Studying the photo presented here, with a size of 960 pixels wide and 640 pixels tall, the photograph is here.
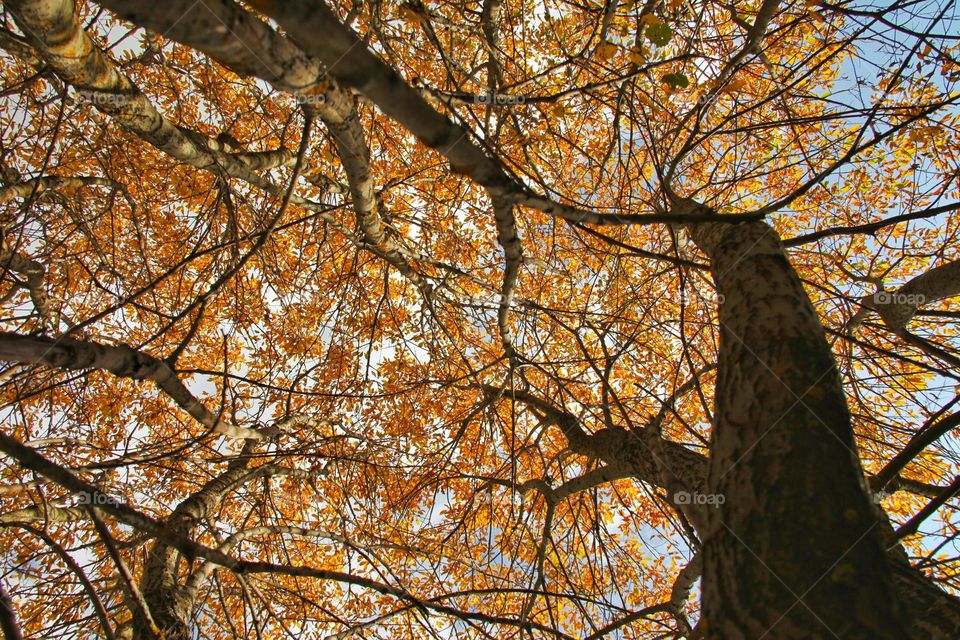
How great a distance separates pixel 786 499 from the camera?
1.19 metres

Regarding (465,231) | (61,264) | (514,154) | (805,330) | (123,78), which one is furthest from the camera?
(465,231)

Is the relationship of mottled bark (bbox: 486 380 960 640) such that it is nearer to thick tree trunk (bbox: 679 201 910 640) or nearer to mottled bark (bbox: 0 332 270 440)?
thick tree trunk (bbox: 679 201 910 640)

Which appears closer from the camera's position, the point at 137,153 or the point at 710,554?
the point at 710,554

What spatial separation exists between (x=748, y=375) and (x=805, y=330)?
247 millimetres

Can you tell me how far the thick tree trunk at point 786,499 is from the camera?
3.33 ft

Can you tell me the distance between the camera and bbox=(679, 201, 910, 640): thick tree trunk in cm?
102

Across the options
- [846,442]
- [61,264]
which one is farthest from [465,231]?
[846,442]

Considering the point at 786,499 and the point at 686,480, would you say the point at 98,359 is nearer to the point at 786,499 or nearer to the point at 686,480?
the point at 786,499

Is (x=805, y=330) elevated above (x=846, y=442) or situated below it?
above

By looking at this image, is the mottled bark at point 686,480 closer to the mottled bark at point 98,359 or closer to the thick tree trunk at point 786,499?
the thick tree trunk at point 786,499

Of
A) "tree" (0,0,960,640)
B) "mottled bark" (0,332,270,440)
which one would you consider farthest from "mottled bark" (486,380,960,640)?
"mottled bark" (0,332,270,440)

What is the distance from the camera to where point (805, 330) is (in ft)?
5.22

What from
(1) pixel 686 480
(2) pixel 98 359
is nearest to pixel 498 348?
(1) pixel 686 480

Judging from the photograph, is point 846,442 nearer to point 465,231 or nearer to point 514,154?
point 514,154
